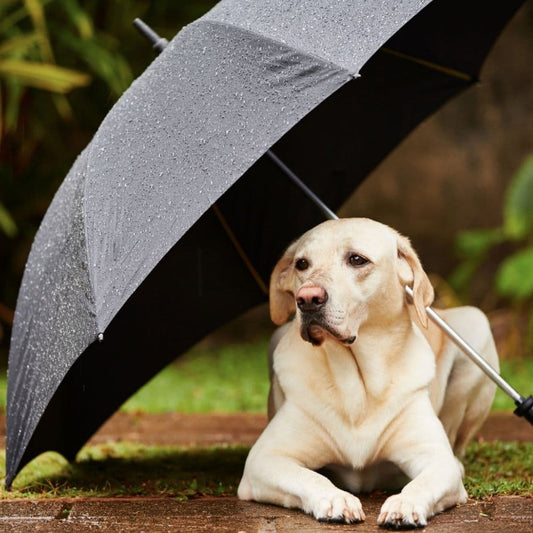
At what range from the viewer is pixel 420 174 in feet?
32.7

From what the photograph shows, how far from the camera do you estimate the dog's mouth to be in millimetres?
3420

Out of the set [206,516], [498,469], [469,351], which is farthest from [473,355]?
[206,516]

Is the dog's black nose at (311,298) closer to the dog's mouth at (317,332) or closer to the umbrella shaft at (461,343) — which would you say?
the dog's mouth at (317,332)

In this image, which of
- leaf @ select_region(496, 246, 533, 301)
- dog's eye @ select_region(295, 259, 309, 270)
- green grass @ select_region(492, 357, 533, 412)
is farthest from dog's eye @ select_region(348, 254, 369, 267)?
leaf @ select_region(496, 246, 533, 301)

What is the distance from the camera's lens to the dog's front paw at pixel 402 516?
3.14 metres

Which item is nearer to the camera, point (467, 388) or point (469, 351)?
point (469, 351)

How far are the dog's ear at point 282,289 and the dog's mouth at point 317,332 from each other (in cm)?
44

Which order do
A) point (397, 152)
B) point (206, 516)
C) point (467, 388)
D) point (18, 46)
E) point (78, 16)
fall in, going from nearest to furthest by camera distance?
point (206, 516), point (467, 388), point (18, 46), point (78, 16), point (397, 152)

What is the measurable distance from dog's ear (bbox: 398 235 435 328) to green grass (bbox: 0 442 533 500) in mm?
739

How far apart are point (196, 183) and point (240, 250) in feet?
4.65

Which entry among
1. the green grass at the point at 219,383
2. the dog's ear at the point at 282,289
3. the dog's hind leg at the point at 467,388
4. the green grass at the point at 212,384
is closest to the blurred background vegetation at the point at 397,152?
the green grass at the point at 219,383

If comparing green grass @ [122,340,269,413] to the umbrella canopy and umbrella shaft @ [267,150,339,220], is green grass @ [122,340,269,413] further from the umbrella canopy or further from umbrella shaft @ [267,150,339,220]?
umbrella shaft @ [267,150,339,220]

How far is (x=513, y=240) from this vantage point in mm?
9500

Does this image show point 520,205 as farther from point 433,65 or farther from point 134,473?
point 134,473
